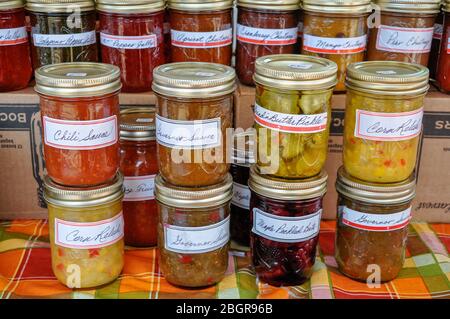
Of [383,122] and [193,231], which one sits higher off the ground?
[383,122]

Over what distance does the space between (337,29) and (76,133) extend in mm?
621

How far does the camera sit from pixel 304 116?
3.52 feet

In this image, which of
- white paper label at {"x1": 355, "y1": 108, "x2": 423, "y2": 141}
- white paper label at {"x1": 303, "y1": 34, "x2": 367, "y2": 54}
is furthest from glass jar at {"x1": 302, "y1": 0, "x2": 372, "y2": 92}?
white paper label at {"x1": 355, "y1": 108, "x2": 423, "y2": 141}

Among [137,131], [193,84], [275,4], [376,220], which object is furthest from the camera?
[275,4]

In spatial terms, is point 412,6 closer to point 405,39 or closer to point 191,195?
point 405,39

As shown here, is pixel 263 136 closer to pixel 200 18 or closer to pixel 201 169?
pixel 201 169

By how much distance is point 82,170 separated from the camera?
3.60ft

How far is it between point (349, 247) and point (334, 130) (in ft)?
1.05

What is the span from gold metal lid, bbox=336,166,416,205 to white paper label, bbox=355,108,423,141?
97 millimetres

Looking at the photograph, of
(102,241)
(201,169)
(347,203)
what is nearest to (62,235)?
(102,241)

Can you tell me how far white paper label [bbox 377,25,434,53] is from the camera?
1.36 metres

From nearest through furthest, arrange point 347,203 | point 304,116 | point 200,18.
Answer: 1. point 304,116
2. point 347,203
3. point 200,18

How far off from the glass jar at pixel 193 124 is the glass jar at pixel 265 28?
282mm

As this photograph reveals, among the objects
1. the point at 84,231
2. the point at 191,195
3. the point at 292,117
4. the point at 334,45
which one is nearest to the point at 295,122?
the point at 292,117
